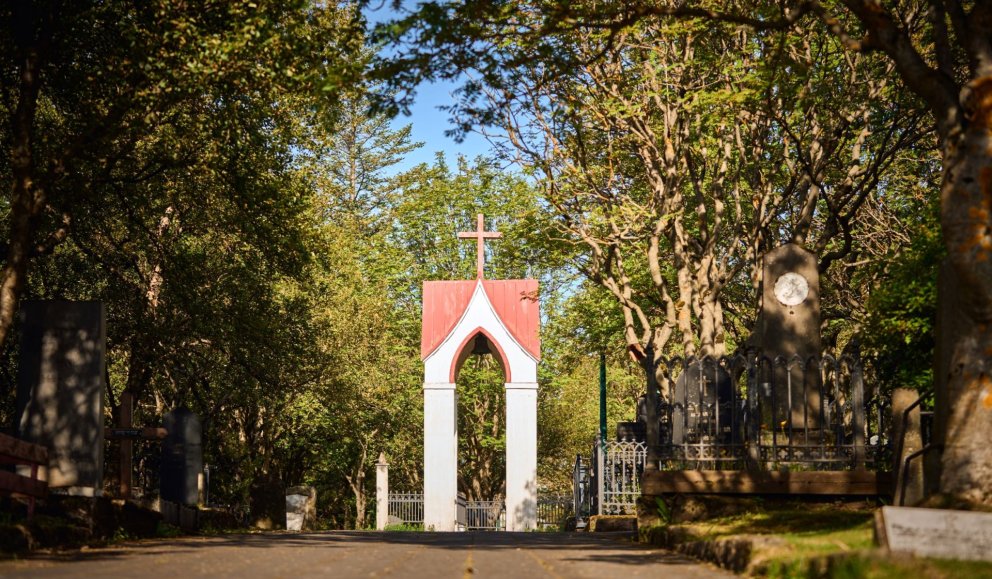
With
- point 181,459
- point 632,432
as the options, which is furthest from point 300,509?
point 632,432

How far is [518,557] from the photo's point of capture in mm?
10047

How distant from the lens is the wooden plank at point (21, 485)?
10.5m

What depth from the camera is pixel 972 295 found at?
8.63 metres

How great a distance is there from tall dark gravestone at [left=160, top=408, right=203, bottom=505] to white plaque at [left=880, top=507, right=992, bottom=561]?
13.5 meters

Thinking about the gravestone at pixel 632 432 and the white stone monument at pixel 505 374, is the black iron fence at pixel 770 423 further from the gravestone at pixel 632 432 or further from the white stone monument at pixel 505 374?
the white stone monument at pixel 505 374

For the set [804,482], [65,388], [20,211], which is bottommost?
[804,482]

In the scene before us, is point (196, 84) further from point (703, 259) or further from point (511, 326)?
point (511, 326)

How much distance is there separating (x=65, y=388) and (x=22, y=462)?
1.89 metres

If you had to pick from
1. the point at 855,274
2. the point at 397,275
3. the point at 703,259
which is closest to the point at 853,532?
the point at 703,259

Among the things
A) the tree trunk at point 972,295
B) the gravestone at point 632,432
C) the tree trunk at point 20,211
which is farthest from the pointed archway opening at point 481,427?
the tree trunk at point 972,295

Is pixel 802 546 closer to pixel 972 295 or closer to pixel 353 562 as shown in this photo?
pixel 972 295

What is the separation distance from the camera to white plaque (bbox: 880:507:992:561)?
6.38m

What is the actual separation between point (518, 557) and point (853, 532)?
2.95m

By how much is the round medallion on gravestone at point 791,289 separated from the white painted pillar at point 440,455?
1921 cm
